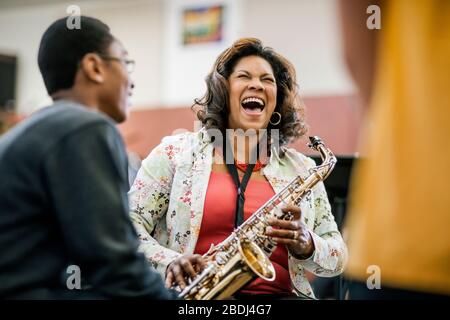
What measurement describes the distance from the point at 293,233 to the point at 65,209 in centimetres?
80

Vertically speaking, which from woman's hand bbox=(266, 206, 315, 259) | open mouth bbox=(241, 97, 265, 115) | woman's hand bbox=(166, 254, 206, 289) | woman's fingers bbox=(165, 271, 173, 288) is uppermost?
open mouth bbox=(241, 97, 265, 115)

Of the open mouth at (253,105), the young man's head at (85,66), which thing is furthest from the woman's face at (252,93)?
the young man's head at (85,66)

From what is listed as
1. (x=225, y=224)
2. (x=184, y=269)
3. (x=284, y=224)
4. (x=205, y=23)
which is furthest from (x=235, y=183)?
(x=205, y=23)

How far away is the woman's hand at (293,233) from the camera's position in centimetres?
183

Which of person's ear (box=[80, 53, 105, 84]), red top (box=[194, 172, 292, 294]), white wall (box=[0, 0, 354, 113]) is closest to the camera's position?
person's ear (box=[80, 53, 105, 84])

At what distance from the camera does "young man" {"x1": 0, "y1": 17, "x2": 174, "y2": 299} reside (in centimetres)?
126

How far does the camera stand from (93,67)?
144 centimetres

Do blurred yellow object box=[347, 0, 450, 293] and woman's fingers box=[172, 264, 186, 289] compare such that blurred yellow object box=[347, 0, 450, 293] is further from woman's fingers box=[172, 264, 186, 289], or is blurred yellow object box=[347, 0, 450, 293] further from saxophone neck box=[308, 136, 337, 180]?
saxophone neck box=[308, 136, 337, 180]

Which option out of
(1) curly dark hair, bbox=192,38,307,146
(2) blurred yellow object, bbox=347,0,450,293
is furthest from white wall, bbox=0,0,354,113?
(2) blurred yellow object, bbox=347,0,450,293

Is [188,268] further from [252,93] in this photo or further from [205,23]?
[205,23]

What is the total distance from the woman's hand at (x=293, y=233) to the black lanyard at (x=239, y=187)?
136 mm

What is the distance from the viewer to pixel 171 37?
217 inches

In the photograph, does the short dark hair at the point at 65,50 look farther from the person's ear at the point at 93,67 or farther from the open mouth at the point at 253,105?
the open mouth at the point at 253,105

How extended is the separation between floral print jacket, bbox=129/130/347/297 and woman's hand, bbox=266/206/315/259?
0.14 feet
